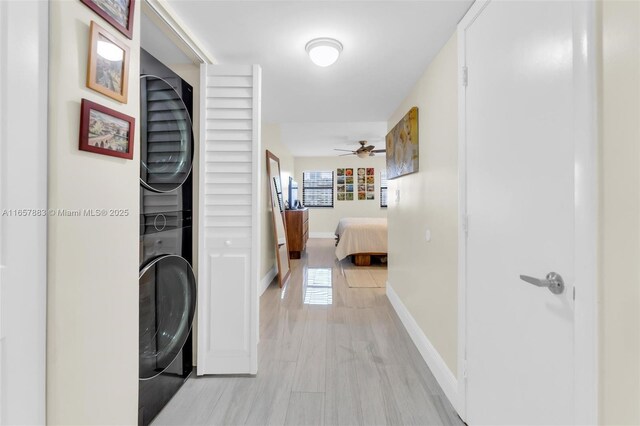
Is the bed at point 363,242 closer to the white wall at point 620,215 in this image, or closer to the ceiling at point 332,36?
the ceiling at point 332,36

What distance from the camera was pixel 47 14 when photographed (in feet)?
2.63

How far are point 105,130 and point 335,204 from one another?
23.8 feet

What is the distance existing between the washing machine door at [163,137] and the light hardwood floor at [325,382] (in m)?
1.27

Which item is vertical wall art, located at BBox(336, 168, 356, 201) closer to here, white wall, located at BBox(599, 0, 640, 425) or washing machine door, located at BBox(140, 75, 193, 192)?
washing machine door, located at BBox(140, 75, 193, 192)

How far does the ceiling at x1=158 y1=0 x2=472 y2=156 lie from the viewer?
4.48ft

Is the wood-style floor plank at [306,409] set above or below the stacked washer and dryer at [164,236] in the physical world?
below

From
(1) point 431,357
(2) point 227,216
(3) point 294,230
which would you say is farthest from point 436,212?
(3) point 294,230

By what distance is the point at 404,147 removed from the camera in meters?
2.49

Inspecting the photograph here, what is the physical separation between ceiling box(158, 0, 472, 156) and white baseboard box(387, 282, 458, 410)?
199 cm

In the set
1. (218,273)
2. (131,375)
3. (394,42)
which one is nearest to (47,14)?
(131,375)

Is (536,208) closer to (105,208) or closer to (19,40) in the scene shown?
(105,208)

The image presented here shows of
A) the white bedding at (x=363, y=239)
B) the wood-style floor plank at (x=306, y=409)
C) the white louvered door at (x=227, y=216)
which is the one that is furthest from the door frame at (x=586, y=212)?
the white bedding at (x=363, y=239)

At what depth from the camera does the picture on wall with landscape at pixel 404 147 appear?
86.9 inches

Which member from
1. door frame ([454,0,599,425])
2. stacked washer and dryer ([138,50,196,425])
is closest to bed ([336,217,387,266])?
stacked washer and dryer ([138,50,196,425])
